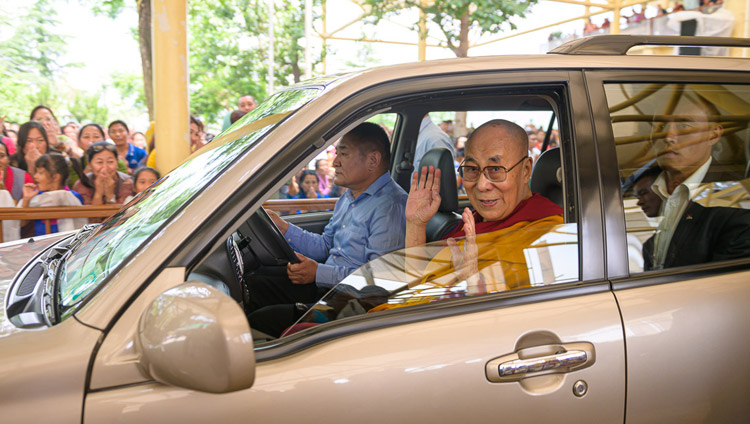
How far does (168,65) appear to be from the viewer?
535 centimetres

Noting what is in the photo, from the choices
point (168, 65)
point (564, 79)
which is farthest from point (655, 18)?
point (564, 79)

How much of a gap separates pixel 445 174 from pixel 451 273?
4.16 feet

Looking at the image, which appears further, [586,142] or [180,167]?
[180,167]

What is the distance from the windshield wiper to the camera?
4.61 feet

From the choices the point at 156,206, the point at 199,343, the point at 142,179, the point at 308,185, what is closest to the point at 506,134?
the point at 156,206

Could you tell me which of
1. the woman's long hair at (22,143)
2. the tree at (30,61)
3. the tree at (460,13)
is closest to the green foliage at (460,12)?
the tree at (460,13)

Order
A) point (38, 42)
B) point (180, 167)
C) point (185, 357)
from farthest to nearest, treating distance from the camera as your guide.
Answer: point (38, 42) → point (180, 167) → point (185, 357)

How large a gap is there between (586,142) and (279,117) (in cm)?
83

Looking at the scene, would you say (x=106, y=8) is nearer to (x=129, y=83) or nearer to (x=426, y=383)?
(x=129, y=83)

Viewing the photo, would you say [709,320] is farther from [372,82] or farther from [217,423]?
[217,423]

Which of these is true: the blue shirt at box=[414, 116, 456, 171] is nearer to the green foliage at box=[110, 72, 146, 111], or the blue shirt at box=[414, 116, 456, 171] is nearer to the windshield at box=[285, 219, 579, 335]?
the windshield at box=[285, 219, 579, 335]

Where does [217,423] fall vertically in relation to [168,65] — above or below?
below

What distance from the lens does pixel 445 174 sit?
9.57ft

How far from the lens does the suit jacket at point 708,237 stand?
1747mm
